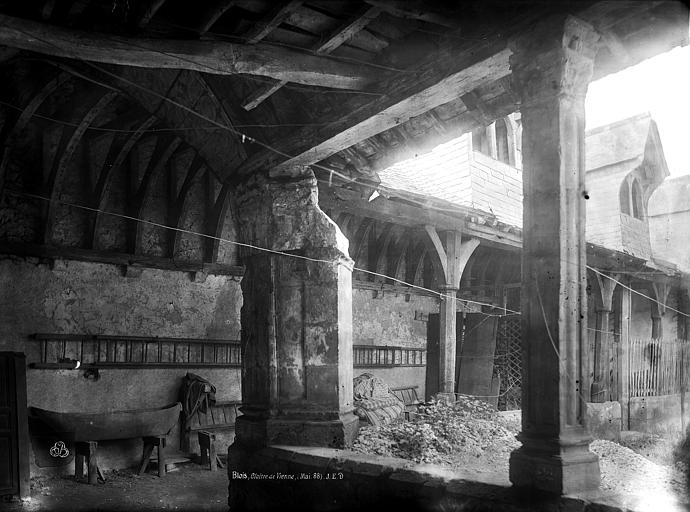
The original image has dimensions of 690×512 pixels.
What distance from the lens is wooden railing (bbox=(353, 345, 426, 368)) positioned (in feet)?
36.9

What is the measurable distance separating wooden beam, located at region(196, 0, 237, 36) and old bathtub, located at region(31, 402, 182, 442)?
18.1 ft

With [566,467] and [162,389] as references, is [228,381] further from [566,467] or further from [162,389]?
[566,467]

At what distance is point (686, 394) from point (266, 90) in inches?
595

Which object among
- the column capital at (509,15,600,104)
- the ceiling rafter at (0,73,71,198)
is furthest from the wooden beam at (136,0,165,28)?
the ceiling rafter at (0,73,71,198)

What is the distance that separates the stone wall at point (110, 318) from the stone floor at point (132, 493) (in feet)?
1.91

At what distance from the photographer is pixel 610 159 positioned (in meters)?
17.0

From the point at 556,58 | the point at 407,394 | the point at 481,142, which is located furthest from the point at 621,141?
the point at 556,58

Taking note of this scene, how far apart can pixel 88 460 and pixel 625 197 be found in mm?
15380

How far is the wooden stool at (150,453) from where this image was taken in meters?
8.01

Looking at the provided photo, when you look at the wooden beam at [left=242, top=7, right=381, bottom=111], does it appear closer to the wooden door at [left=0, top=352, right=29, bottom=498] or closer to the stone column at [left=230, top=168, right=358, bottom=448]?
the stone column at [left=230, top=168, right=358, bottom=448]

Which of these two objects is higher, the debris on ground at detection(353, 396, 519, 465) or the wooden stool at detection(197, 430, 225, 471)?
the debris on ground at detection(353, 396, 519, 465)

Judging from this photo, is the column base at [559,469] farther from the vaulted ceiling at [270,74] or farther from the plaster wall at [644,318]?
the plaster wall at [644,318]

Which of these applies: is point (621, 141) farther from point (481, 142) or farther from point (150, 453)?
point (150, 453)

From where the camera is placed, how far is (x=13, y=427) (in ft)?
22.2
